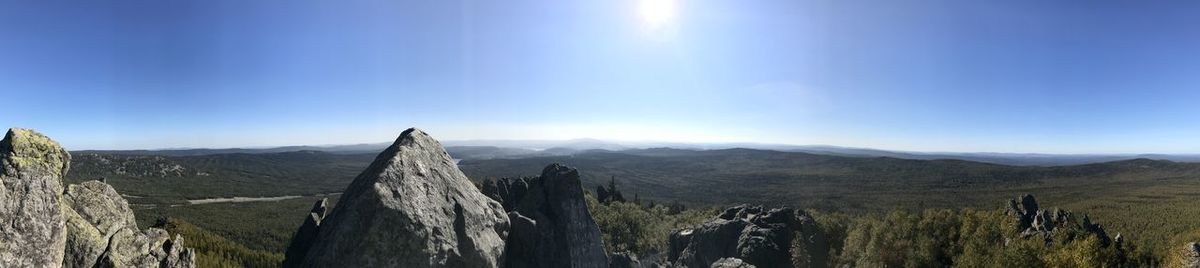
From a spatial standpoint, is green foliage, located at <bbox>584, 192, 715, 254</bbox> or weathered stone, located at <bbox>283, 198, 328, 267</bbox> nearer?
weathered stone, located at <bbox>283, 198, 328, 267</bbox>

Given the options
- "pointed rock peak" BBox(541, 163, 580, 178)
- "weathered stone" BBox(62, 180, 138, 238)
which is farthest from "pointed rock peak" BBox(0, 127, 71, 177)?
"pointed rock peak" BBox(541, 163, 580, 178)

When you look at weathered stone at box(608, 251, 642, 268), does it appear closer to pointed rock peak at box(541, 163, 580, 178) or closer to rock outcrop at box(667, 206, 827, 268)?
pointed rock peak at box(541, 163, 580, 178)

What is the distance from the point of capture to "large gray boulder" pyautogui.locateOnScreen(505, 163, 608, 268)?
30109mm

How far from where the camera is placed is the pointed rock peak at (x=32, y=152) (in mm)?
14422

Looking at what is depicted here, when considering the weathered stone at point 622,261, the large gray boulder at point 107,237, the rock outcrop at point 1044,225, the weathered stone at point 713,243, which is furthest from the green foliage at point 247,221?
the rock outcrop at point 1044,225

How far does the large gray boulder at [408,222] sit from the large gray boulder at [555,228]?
4.39 metres

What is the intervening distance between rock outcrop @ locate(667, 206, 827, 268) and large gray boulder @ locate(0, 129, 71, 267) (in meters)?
44.1

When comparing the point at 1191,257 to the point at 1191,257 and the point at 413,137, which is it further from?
the point at 413,137

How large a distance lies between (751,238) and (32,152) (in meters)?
49.9

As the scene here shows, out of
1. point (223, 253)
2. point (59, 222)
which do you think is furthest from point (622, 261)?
point (223, 253)

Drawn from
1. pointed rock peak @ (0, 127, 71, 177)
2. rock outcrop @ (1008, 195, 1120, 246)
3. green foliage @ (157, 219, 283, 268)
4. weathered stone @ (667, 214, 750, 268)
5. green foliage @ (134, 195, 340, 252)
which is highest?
pointed rock peak @ (0, 127, 71, 177)

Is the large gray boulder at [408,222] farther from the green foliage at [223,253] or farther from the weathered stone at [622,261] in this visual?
the green foliage at [223,253]

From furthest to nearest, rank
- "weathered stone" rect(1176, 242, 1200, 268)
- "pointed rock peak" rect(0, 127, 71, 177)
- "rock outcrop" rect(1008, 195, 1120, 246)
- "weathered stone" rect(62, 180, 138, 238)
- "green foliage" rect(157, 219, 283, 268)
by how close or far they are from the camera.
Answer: "green foliage" rect(157, 219, 283, 268) < "rock outcrop" rect(1008, 195, 1120, 246) < "weathered stone" rect(1176, 242, 1200, 268) < "weathered stone" rect(62, 180, 138, 238) < "pointed rock peak" rect(0, 127, 71, 177)

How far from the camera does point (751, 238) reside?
2093 inches
